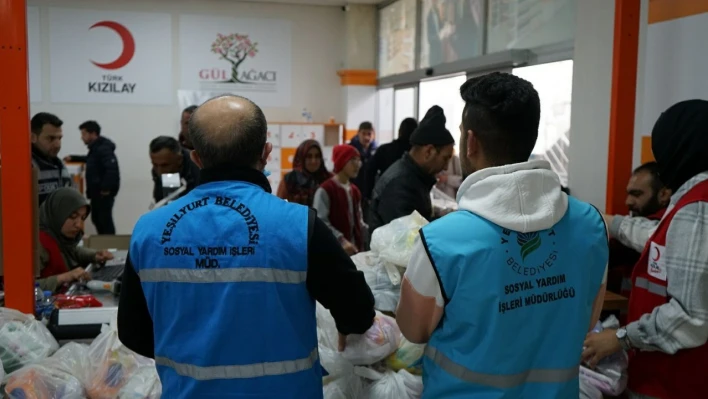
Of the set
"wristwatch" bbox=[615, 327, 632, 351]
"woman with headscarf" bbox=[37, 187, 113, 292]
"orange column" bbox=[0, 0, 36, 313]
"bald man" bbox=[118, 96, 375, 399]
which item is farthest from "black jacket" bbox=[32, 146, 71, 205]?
"wristwatch" bbox=[615, 327, 632, 351]

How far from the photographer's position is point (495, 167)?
1.36 m

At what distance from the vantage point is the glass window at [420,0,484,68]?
6426mm

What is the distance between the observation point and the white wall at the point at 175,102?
887 cm

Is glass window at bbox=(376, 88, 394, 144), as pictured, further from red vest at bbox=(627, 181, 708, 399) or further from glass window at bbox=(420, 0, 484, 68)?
red vest at bbox=(627, 181, 708, 399)

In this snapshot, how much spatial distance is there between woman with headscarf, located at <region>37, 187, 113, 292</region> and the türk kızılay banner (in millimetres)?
6224

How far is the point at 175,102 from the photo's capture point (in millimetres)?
9227

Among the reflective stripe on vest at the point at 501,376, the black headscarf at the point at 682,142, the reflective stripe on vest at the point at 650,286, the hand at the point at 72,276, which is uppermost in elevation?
the black headscarf at the point at 682,142

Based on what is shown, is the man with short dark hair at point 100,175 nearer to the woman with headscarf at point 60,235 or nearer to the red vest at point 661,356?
the woman with headscarf at point 60,235

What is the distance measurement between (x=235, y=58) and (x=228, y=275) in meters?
8.37

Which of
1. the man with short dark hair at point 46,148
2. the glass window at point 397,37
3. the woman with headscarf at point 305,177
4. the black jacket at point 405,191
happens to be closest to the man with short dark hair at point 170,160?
the man with short dark hair at point 46,148

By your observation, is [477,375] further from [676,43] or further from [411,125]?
[411,125]

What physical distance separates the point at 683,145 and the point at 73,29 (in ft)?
28.5

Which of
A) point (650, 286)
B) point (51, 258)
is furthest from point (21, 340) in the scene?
point (650, 286)

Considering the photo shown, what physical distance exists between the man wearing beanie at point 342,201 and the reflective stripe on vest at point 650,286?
2418 mm
